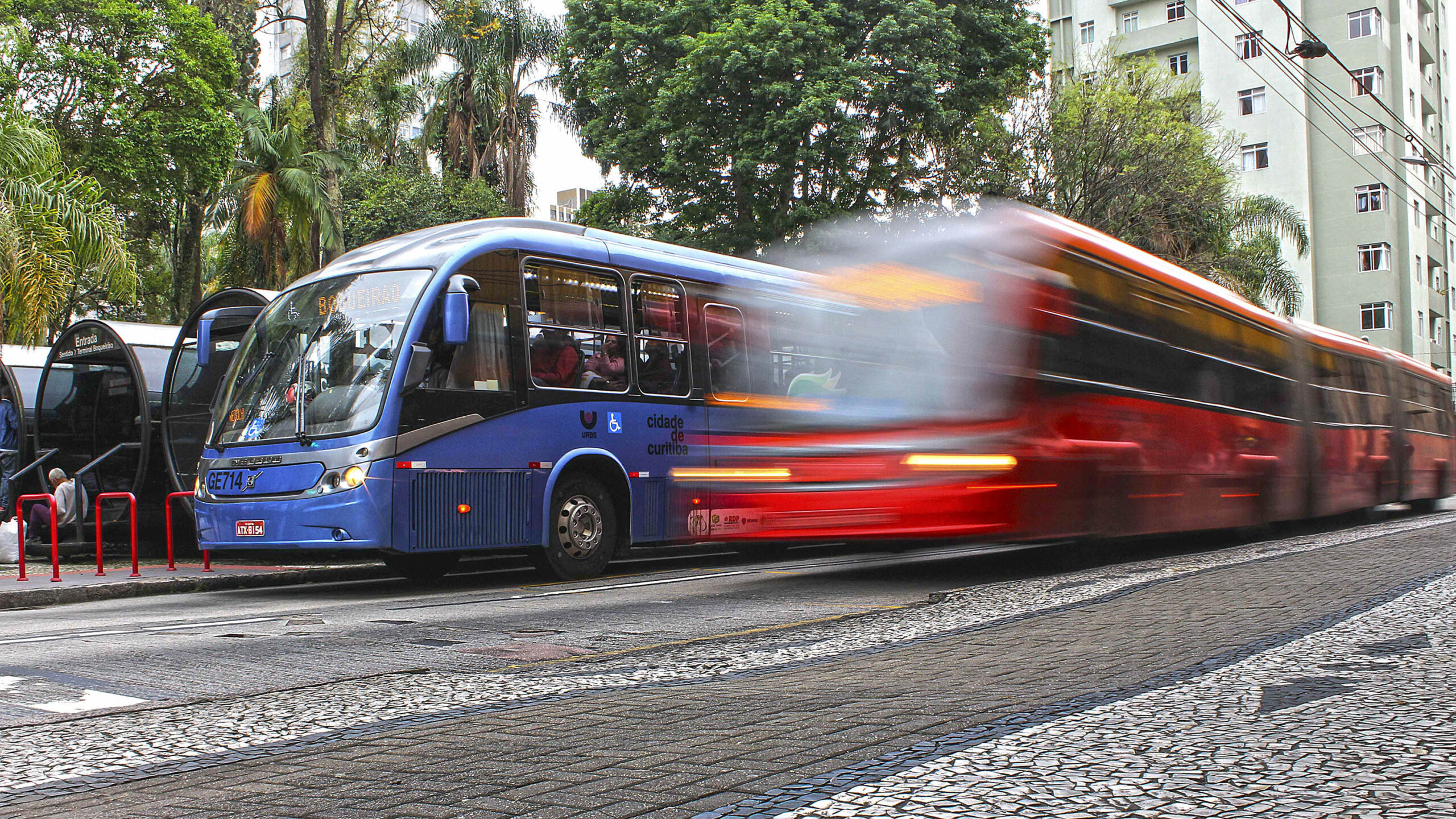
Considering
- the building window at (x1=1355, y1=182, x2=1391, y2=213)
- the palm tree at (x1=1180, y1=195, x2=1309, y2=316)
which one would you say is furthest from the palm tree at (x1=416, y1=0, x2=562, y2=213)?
the building window at (x1=1355, y1=182, x2=1391, y2=213)

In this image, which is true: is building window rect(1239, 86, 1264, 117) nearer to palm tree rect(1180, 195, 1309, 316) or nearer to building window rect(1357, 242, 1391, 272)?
building window rect(1357, 242, 1391, 272)

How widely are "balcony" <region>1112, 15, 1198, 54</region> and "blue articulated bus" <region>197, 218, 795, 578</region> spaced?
47600 mm

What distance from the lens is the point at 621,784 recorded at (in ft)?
11.6

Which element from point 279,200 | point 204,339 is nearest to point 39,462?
point 204,339

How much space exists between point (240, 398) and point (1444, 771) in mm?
10126

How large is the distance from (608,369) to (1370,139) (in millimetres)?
49007

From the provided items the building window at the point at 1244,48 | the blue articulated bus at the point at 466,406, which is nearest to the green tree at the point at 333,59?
the blue articulated bus at the point at 466,406

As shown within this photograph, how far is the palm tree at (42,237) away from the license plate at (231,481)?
7.19m

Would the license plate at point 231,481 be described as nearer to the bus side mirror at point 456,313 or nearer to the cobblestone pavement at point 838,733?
the bus side mirror at point 456,313

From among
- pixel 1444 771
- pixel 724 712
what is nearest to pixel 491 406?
pixel 724 712

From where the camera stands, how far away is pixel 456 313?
401 inches

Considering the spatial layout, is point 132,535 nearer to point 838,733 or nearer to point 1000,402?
point 1000,402

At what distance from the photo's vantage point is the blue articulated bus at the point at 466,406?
406 inches

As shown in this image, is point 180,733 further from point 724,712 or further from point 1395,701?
point 1395,701
